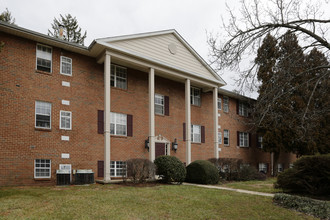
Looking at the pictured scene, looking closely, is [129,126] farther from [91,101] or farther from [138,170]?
[138,170]

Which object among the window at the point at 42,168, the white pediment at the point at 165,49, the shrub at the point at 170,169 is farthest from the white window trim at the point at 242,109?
the window at the point at 42,168

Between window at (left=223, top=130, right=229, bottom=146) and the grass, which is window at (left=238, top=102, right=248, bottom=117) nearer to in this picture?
window at (left=223, top=130, right=229, bottom=146)

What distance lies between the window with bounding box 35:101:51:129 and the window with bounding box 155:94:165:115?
7.01 meters

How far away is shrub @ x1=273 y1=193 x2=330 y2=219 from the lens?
8657 mm

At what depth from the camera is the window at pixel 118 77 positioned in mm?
16953

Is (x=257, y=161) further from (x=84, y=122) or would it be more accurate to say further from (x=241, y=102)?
(x=84, y=122)

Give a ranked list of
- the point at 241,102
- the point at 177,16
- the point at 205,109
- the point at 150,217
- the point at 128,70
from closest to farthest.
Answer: the point at 150,217, the point at 177,16, the point at 128,70, the point at 205,109, the point at 241,102

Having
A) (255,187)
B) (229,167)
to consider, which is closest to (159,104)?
(229,167)

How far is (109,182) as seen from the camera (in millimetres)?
13477

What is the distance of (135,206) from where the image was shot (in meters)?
8.59

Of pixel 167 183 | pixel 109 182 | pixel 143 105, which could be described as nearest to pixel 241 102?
pixel 143 105

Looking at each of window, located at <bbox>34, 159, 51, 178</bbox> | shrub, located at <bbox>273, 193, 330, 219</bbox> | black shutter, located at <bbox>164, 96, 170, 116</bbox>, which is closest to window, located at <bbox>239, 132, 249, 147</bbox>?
black shutter, located at <bbox>164, 96, 170, 116</bbox>

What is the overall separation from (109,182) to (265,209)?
283 inches

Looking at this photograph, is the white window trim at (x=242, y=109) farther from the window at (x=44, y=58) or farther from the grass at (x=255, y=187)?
the window at (x=44, y=58)
